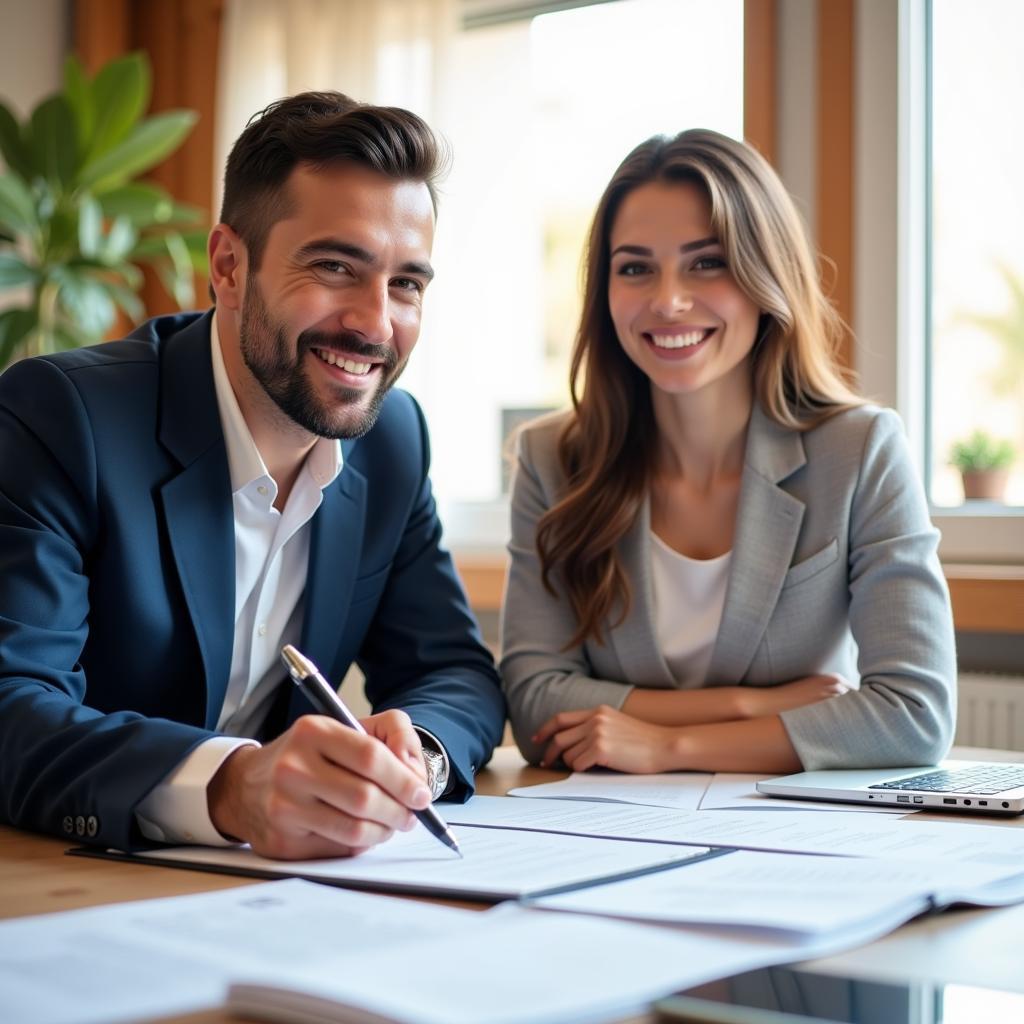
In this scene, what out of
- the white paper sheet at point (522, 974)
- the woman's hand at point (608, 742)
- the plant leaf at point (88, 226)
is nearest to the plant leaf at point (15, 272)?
the plant leaf at point (88, 226)

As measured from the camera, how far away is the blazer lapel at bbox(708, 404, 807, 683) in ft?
6.16

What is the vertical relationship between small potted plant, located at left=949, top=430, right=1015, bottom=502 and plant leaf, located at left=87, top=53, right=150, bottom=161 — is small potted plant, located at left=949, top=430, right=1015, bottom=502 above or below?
below

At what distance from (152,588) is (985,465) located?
2205 mm

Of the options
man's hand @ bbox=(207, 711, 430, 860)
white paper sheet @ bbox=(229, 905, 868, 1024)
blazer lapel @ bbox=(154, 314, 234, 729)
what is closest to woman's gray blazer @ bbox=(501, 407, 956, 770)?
blazer lapel @ bbox=(154, 314, 234, 729)

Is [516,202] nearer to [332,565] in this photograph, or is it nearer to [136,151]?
[136,151]

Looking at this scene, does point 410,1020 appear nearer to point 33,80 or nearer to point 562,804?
point 562,804

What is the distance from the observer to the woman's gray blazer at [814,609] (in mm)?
1693

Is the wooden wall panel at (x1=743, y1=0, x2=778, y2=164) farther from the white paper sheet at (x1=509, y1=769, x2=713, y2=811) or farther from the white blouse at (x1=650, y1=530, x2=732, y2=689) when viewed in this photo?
the white paper sheet at (x1=509, y1=769, x2=713, y2=811)

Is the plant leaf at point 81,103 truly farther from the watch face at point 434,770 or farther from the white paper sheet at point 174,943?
the white paper sheet at point 174,943

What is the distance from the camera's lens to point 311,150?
1.65 metres

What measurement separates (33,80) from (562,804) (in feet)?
12.8

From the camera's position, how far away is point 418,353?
3713 mm

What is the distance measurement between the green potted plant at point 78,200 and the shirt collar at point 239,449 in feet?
6.63

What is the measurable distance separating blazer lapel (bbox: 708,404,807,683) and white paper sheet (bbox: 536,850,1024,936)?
Answer: 32.0 inches
